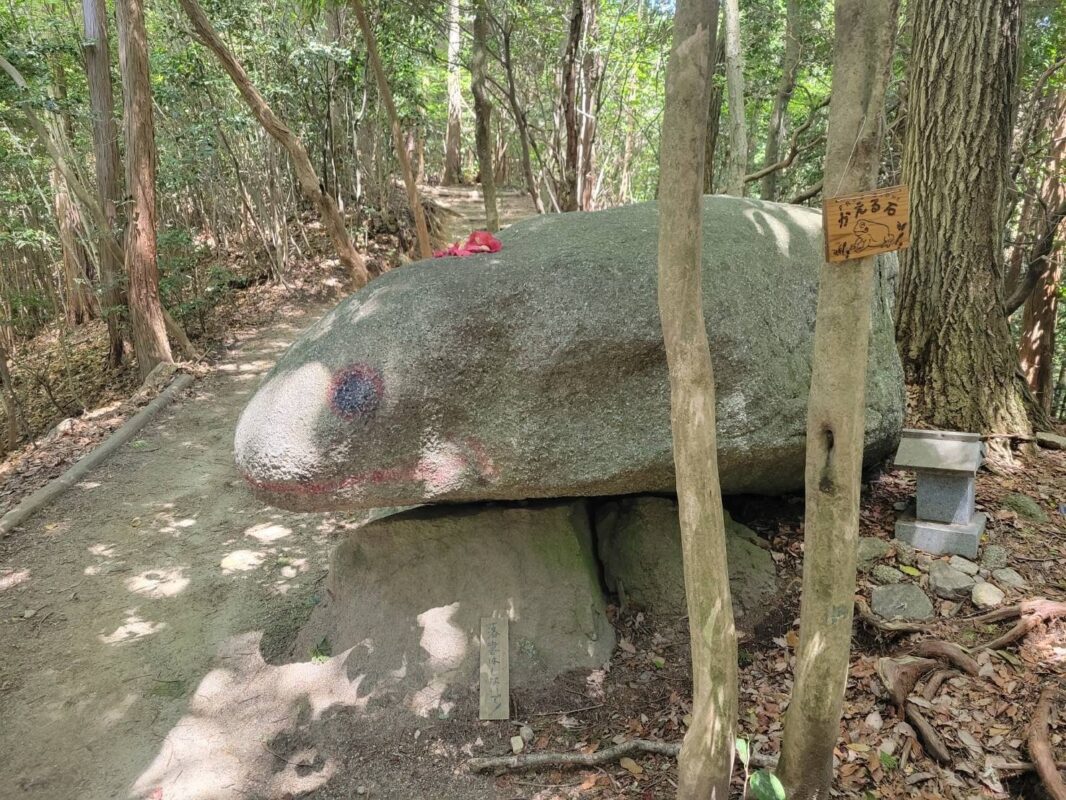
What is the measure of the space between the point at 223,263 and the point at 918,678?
36.8 ft

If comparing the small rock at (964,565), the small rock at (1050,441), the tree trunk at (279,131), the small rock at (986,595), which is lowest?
the small rock at (986,595)

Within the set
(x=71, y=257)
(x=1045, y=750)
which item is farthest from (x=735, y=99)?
(x=71, y=257)

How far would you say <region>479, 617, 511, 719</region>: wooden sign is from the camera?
3.48 meters

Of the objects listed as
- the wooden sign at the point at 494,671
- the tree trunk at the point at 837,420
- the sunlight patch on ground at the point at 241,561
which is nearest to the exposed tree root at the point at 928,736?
the tree trunk at the point at 837,420

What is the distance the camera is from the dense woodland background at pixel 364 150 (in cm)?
444

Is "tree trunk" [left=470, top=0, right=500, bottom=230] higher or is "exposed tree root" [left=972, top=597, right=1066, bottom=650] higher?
"tree trunk" [left=470, top=0, right=500, bottom=230]

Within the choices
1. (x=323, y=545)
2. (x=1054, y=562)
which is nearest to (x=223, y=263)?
(x=323, y=545)

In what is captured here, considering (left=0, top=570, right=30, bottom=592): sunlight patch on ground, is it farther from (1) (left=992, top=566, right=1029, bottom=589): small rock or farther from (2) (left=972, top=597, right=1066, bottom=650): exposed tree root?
(1) (left=992, top=566, right=1029, bottom=589): small rock

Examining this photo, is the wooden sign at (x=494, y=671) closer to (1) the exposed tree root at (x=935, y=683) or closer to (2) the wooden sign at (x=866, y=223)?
(1) the exposed tree root at (x=935, y=683)

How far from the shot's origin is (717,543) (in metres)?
2.28

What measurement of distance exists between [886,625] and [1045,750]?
2.82 ft

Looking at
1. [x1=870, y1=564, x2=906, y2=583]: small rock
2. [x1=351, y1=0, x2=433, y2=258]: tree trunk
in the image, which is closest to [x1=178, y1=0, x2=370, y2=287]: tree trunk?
[x1=351, y1=0, x2=433, y2=258]: tree trunk

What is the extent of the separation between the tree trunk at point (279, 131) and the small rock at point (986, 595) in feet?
21.0

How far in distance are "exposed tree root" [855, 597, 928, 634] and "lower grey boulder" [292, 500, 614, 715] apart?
132 centimetres
